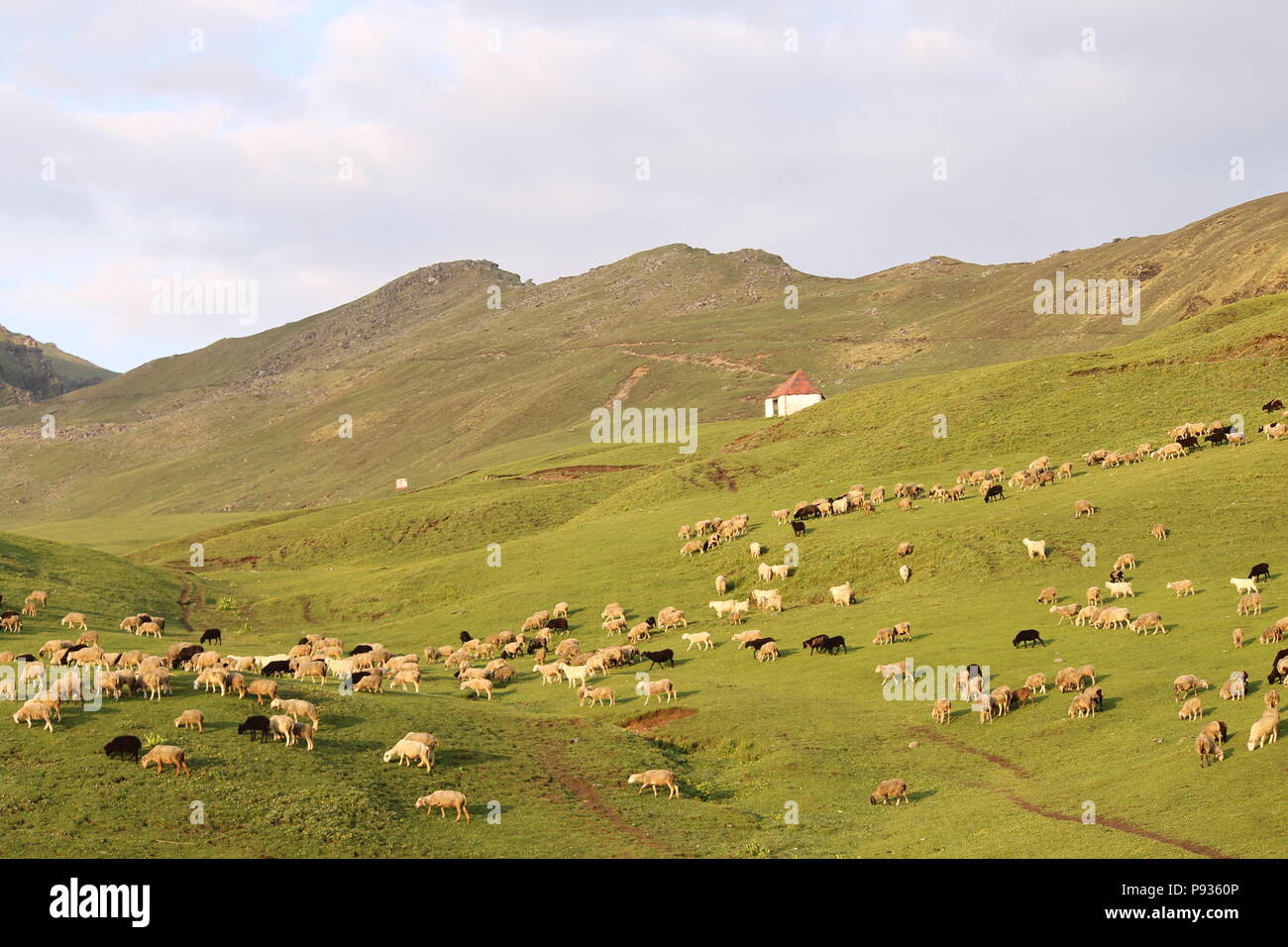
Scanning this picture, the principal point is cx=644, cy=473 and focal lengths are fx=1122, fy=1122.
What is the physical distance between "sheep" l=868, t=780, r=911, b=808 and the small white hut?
99.6 metres

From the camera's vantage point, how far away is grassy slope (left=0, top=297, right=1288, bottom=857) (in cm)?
2530

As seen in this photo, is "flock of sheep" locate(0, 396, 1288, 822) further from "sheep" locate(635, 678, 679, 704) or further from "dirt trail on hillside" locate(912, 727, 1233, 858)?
"dirt trail on hillside" locate(912, 727, 1233, 858)

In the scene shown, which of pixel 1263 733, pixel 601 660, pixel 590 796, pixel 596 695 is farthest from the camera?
pixel 601 660

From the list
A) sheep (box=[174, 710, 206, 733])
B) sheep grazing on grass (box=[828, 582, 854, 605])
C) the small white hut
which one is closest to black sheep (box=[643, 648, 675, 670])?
sheep grazing on grass (box=[828, 582, 854, 605])

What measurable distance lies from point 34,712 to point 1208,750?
94.6 ft

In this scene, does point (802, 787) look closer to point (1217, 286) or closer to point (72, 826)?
point (72, 826)

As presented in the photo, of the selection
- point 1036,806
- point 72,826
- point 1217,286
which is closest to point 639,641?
point 1036,806

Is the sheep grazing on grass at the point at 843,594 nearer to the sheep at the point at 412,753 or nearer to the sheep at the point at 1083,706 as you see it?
the sheep at the point at 1083,706

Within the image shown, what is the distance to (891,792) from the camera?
2977cm

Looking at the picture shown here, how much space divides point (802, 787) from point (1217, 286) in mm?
159938

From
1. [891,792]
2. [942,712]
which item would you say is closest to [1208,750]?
[891,792]

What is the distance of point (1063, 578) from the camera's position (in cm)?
5081

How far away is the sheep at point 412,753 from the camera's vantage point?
98.9ft

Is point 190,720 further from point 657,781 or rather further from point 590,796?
point 657,781
